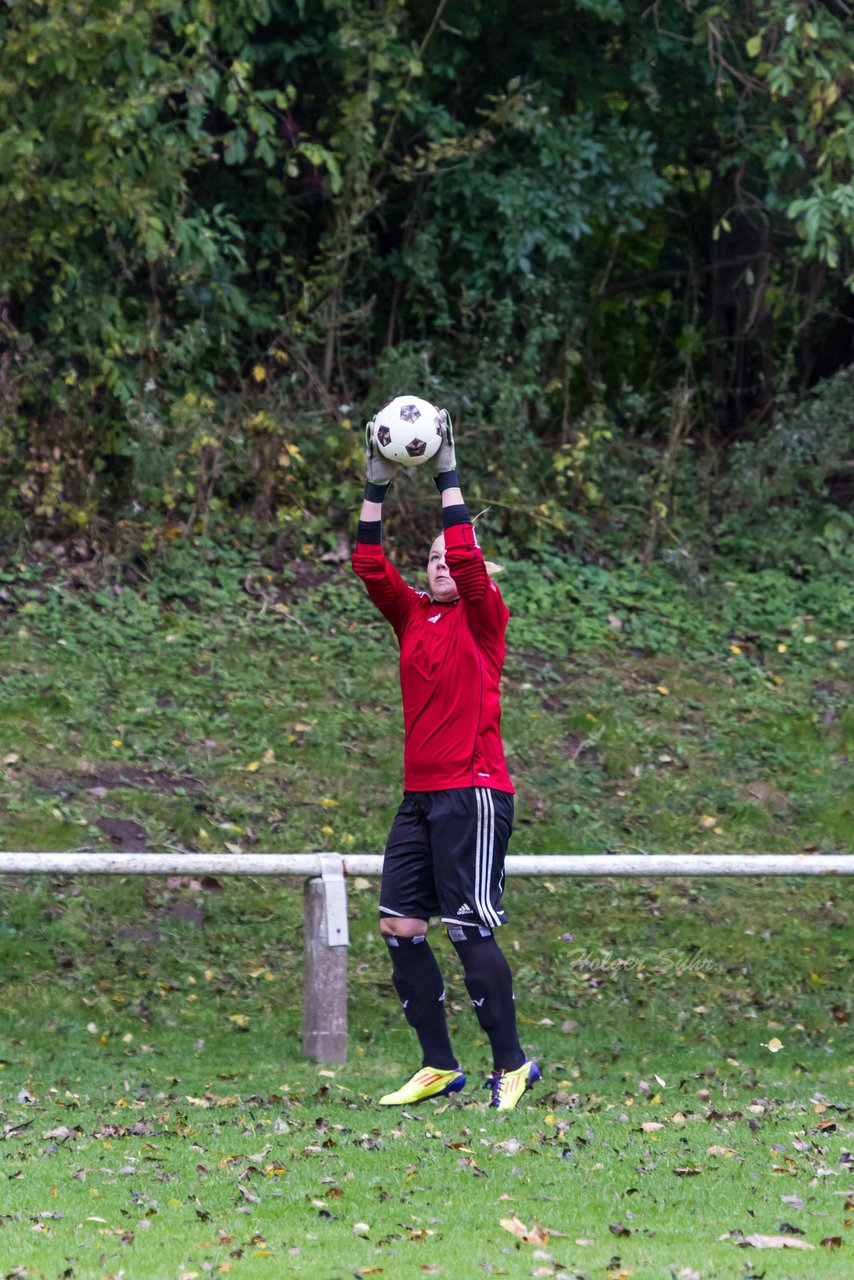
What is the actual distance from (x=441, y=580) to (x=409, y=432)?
1.87 feet

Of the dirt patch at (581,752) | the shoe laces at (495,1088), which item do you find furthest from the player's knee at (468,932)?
the dirt patch at (581,752)

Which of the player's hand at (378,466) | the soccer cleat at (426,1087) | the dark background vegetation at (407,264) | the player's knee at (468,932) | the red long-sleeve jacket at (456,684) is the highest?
the dark background vegetation at (407,264)

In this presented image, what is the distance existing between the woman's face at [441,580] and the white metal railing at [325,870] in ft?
4.16

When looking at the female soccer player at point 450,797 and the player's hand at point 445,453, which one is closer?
the female soccer player at point 450,797

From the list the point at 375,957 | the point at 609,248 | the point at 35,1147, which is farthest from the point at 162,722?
the point at 609,248

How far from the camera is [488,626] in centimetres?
600

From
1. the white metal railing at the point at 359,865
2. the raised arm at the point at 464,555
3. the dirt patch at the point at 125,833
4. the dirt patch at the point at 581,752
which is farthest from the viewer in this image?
the dirt patch at the point at 581,752

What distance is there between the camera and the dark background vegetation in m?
11.3

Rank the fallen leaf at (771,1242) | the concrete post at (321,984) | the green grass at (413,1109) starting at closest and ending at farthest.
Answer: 1. the fallen leaf at (771,1242)
2. the green grass at (413,1109)
3. the concrete post at (321,984)

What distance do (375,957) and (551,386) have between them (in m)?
6.31

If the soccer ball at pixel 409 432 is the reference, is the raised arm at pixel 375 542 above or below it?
below

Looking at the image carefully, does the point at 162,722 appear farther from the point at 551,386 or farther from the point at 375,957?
the point at 551,386

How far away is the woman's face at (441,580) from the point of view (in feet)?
20.0

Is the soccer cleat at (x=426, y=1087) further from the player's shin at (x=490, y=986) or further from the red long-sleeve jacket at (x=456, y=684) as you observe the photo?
the red long-sleeve jacket at (x=456, y=684)
